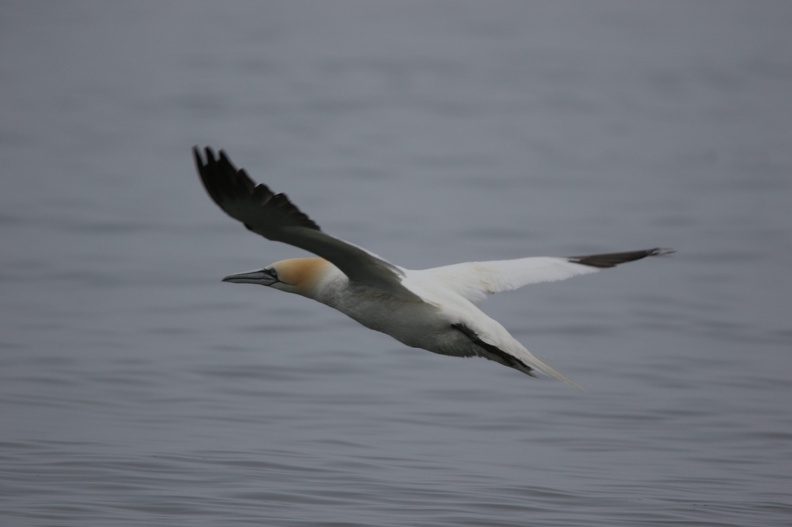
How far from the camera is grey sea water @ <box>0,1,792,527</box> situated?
9141mm

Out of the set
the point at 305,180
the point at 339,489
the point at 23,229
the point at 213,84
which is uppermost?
the point at 213,84

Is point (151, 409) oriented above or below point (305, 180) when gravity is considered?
below

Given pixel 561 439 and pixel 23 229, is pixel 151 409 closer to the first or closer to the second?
pixel 561 439

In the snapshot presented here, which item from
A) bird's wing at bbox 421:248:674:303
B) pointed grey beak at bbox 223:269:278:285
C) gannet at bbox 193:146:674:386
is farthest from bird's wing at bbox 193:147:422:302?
bird's wing at bbox 421:248:674:303

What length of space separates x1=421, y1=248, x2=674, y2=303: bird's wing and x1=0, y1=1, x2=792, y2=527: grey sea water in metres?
1.17

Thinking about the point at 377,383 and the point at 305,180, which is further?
the point at 305,180

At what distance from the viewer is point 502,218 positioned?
829 inches

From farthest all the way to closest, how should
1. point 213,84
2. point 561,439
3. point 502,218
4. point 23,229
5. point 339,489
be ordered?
1. point 213,84
2. point 502,218
3. point 23,229
4. point 561,439
5. point 339,489

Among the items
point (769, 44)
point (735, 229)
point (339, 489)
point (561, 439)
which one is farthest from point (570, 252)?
point (769, 44)

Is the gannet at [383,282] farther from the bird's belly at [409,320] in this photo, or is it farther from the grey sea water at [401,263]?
the grey sea water at [401,263]

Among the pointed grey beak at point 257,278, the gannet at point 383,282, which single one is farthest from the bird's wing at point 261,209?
the pointed grey beak at point 257,278

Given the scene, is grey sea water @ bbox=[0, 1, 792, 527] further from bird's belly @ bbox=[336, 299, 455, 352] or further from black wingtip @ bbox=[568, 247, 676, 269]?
black wingtip @ bbox=[568, 247, 676, 269]

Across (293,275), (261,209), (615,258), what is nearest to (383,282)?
(293,275)

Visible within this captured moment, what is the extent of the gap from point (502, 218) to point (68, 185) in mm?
6103
